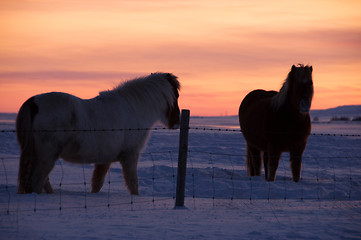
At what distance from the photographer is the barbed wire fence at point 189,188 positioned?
600cm

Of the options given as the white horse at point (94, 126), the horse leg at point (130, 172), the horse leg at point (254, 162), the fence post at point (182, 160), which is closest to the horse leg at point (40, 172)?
the white horse at point (94, 126)

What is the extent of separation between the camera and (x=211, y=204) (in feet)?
21.1

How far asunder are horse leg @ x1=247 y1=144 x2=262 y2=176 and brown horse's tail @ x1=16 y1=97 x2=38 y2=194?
16.7ft

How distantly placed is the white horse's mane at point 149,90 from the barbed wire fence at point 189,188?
86cm

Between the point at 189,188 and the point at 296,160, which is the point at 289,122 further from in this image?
the point at 189,188

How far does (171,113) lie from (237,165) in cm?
467

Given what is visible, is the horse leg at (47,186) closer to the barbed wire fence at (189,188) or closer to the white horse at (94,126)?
the white horse at (94,126)

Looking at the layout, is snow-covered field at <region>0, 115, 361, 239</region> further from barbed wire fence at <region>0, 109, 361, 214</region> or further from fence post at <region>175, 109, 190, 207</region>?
fence post at <region>175, 109, 190, 207</region>

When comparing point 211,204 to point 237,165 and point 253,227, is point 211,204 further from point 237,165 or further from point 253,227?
point 237,165

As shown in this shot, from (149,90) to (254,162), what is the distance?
347cm

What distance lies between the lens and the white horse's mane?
7133 millimetres

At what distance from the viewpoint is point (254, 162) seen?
31.8ft

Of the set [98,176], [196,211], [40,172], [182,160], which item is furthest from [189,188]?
[40,172]

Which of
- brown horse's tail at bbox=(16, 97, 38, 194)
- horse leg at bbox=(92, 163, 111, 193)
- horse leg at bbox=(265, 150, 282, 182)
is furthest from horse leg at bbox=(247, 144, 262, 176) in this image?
brown horse's tail at bbox=(16, 97, 38, 194)
